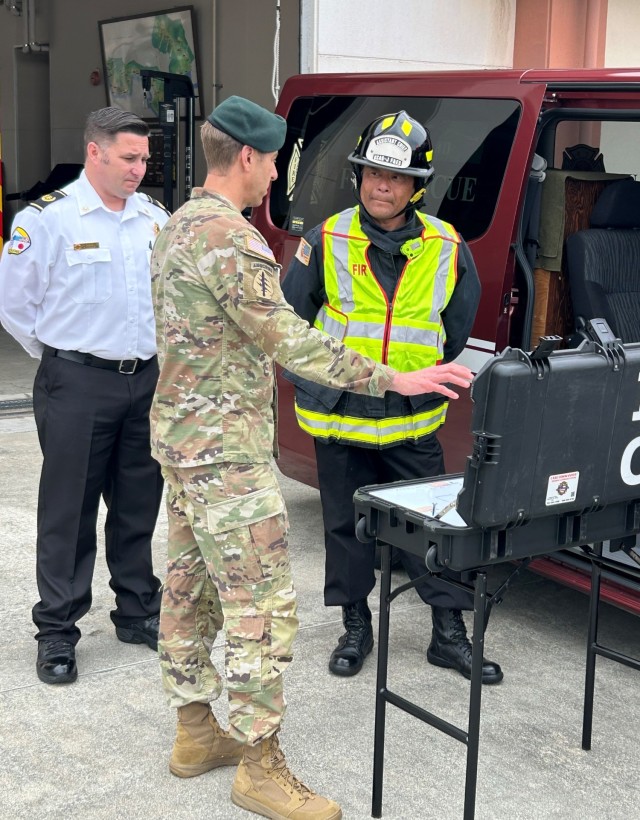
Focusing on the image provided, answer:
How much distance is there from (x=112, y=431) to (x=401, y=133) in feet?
4.28

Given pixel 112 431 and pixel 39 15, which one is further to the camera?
pixel 39 15

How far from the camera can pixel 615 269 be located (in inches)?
169

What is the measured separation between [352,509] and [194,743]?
3.33 ft

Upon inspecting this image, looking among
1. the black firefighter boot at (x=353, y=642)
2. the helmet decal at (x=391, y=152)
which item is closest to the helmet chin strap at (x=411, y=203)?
the helmet decal at (x=391, y=152)

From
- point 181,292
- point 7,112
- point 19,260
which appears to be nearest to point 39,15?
point 7,112

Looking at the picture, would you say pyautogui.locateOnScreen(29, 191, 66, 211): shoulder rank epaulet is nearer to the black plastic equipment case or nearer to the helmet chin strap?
the helmet chin strap

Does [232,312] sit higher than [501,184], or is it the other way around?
[501,184]

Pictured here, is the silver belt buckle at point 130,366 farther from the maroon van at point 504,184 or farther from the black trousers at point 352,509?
the maroon van at point 504,184

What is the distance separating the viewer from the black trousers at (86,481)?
3678mm

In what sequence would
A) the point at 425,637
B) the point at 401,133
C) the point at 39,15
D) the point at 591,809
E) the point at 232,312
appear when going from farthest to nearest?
the point at 39,15
the point at 425,637
the point at 401,133
the point at 591,809
the point at 232,312

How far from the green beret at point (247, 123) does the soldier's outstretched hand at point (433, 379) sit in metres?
0.64

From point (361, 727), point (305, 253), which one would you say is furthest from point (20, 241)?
point (361, 727)

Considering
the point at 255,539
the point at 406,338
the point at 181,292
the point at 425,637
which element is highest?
the point at 181,292

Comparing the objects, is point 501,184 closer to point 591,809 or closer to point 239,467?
point 239,467
